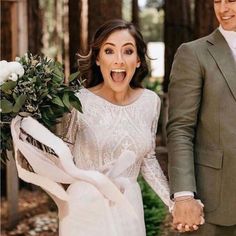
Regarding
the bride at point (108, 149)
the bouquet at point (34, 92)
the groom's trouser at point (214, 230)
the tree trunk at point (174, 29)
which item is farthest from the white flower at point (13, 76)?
the tree trunk at point (174, 29)

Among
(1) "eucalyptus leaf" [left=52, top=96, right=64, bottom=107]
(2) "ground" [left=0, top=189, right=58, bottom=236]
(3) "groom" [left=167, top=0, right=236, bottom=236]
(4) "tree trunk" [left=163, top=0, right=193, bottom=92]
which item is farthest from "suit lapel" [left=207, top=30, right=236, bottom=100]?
(4) "tree trunk" [left=163, top=0, right=193, bottom=92]

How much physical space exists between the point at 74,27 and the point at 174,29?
402 cm

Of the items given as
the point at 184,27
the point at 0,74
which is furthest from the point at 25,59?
the point at 184,27

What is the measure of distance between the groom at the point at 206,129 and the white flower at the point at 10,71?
0.76 metres

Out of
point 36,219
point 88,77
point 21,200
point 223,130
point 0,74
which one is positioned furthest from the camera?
point 21,200

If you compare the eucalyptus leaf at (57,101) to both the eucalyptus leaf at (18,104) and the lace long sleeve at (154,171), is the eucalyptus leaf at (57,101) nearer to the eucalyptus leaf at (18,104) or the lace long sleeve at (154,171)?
the eucalyptus leaf at (18,104)

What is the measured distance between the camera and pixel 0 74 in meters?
2.94

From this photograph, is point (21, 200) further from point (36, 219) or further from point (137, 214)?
point (137, 214)

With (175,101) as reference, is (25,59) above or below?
above

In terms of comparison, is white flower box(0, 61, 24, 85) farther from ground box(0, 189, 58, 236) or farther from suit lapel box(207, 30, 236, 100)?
ground box(0, 189, 58, 236)

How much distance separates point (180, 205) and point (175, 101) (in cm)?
50

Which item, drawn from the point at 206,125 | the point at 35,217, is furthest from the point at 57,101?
the point at 35,217

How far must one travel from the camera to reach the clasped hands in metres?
3.09

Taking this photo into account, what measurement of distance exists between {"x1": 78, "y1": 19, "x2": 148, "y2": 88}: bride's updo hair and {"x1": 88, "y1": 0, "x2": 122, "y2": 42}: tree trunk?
4.04 meters
